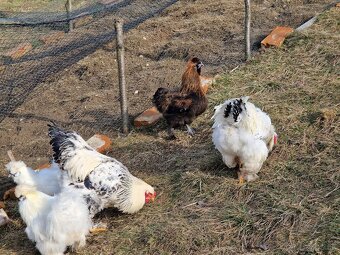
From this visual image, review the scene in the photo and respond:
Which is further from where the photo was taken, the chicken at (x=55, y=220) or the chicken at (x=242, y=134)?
the chicken at (x=242, y=134)

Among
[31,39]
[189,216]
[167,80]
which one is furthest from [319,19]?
[189,216]

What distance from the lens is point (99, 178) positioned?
4277mm

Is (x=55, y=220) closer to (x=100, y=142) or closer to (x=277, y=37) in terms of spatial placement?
(x=100, y=142)

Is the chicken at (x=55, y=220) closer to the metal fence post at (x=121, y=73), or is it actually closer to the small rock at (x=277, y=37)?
the metal fence post at (x=121, y=73)

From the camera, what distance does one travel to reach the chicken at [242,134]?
4.33 m

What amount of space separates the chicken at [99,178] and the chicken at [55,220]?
22cm

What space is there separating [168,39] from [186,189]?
13.9 ft

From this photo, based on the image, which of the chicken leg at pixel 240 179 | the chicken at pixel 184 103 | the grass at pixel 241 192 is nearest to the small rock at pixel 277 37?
the grass at pixel 241 192

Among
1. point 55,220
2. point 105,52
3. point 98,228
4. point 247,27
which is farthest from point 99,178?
point 105,52

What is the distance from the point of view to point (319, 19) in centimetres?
789

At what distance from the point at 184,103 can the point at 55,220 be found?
2.20 m

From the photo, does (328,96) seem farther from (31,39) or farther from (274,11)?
(31,39)

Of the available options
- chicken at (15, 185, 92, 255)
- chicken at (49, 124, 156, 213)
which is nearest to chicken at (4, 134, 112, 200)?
chicken at (49, 124, 156, 213)

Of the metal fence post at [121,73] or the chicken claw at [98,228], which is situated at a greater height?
the metal fence post at [121,73]
